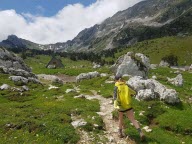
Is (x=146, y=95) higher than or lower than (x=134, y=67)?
lower

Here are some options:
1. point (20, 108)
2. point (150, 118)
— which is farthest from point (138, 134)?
point (20, 108)

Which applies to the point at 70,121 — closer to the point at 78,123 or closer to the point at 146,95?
the point at 78,123

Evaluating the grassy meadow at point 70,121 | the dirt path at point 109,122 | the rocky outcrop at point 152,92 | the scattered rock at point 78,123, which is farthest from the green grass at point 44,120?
the rocky outcrop at point 152,92

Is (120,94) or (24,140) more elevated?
(120,94)

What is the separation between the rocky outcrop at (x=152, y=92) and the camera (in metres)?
35.1

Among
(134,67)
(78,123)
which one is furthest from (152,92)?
(134,67)

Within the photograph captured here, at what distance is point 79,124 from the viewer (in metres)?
26.1

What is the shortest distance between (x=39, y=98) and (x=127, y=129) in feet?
57.6

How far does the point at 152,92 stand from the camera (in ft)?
120

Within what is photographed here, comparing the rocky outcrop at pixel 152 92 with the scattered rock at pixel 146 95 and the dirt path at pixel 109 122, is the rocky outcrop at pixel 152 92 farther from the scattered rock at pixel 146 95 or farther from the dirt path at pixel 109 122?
the dirt path at pixel 109 122

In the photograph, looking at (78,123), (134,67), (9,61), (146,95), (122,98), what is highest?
(9,61)

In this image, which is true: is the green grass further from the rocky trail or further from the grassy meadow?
the rocky trail

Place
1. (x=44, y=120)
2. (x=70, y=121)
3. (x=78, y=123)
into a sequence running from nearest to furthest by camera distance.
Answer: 1. (x=78, y=123)
2. (x=44, y=120)
3. (x=70, y=121)

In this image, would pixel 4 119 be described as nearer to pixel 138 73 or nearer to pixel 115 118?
pixel 115 118
